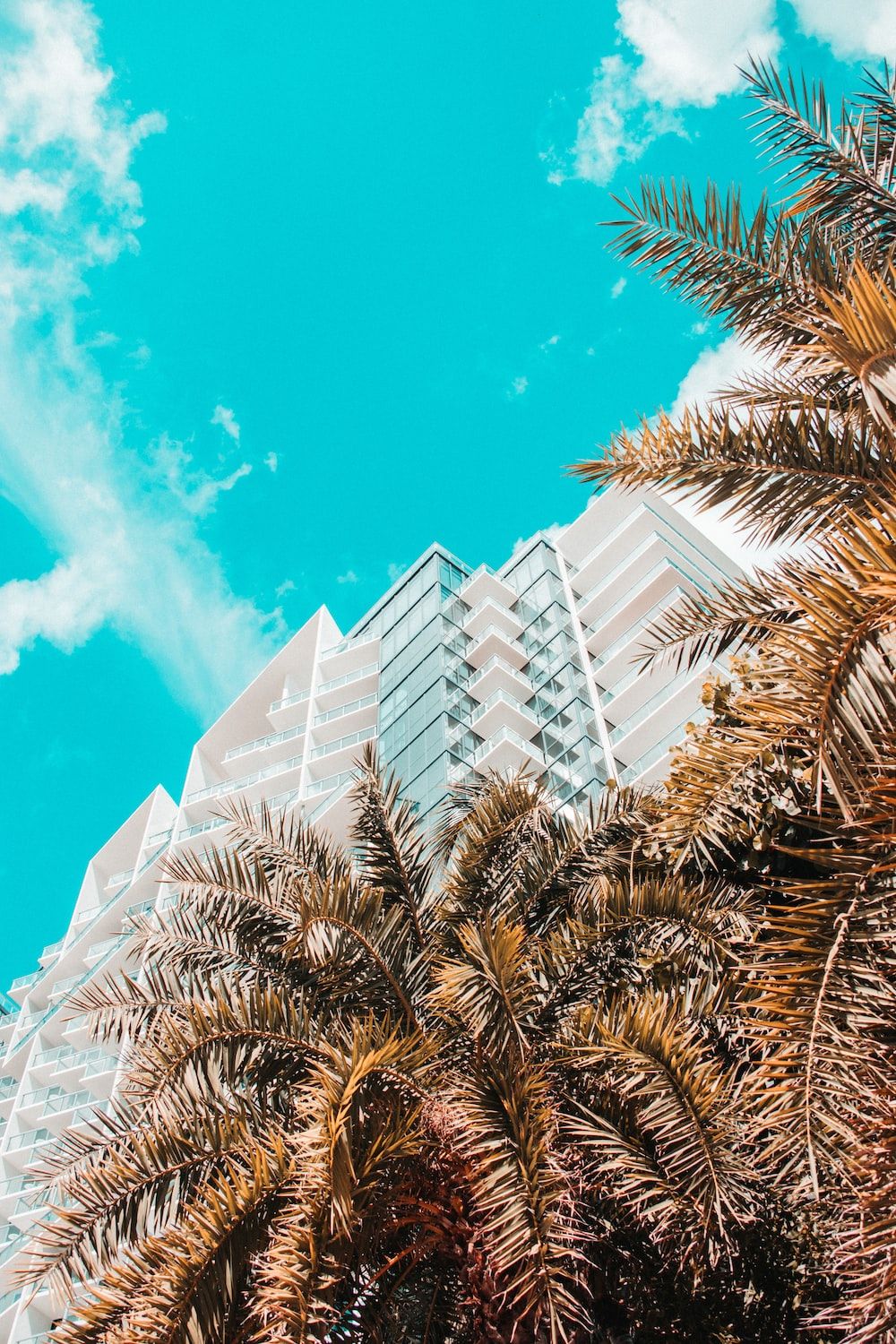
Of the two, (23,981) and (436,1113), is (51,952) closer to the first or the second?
(23,981)

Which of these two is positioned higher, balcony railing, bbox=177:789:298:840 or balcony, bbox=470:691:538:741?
balcony railing, bbox=177:789:298:840

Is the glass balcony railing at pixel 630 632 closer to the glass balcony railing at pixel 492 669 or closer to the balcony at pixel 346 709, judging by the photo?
the glass balcony railing at pixel 492 669

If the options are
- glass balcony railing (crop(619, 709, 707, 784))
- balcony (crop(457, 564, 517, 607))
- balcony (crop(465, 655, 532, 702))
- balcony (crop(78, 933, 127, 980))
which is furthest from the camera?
balcony (crop(78, 933, 127, 980))

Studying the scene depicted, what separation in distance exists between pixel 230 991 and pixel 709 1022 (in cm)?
352

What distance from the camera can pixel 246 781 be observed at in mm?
46469

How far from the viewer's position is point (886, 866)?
4695 mm

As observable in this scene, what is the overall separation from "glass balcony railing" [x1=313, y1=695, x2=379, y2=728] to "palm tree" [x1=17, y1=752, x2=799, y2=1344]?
35496mm

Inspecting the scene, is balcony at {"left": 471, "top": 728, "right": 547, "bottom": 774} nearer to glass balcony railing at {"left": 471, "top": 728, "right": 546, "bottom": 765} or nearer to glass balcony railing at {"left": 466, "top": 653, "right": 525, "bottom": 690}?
glass balcony railing at {"left": 471, "top": 728, "right": 546, "bottom": 765}

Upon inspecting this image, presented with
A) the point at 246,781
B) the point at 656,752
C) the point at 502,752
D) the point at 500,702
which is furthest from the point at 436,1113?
the point at 246,781

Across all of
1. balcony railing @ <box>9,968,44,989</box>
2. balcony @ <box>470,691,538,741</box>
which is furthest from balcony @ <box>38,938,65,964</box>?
balcony @ <box>470,691,538,741</box>

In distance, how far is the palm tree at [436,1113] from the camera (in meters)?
6.05

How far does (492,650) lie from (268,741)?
12.2 m

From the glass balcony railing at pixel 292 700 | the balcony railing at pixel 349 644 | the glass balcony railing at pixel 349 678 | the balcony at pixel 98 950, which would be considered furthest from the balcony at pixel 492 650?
the balcony at pixel 98 950

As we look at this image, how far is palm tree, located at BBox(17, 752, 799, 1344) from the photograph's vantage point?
19.9 ft
